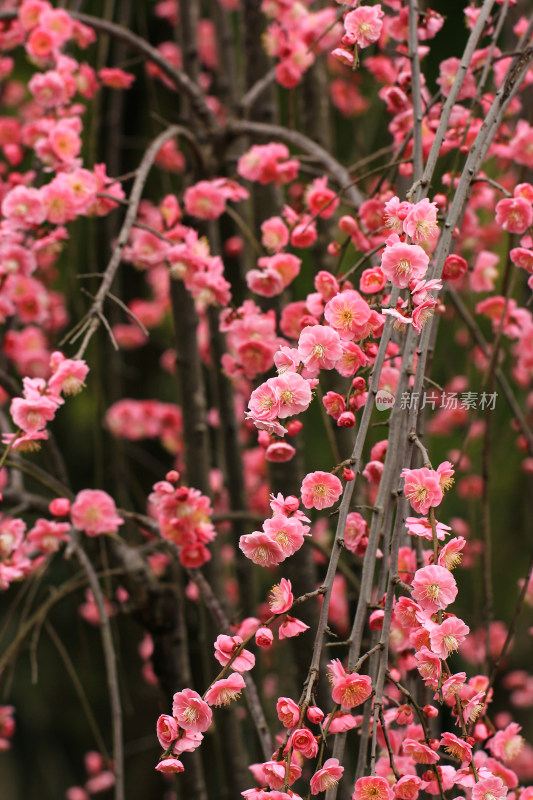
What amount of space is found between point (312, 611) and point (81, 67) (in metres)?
1.12

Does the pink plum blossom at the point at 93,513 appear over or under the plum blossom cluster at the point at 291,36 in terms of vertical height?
under

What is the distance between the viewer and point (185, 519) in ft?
3.73

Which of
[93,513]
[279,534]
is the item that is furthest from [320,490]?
[93,513]

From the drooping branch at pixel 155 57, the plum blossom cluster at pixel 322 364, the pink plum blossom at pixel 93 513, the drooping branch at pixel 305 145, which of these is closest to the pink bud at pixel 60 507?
the pink plum blossom at pixel 93 513

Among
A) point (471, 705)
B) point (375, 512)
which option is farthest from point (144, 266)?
point (471, 705)

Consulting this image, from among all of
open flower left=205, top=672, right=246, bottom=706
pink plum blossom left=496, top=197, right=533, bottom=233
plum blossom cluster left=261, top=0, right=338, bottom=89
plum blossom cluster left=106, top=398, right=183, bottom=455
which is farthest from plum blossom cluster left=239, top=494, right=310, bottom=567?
plum blossom cluster left=106, top=398, right=183, bottom=455

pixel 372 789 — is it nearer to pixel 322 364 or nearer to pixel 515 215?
pixel 322 364

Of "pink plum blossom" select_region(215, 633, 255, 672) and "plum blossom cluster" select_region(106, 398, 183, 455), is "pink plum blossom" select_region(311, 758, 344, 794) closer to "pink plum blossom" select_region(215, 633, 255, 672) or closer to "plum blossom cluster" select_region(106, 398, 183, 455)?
"pink plum blossom" select_region(215, 633, 255, 672)

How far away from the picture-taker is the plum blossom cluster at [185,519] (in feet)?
3.66

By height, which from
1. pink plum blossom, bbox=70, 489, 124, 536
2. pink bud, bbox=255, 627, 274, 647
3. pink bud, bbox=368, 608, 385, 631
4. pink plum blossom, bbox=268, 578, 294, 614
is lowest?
pink plum blossom, bbox=70, 489, 124, 536

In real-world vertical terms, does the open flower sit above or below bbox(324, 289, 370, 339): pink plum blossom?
below

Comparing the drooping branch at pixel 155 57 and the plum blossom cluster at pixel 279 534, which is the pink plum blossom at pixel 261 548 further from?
the drooping branch at pixel 155 57

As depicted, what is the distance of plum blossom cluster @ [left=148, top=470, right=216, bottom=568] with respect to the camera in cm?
111

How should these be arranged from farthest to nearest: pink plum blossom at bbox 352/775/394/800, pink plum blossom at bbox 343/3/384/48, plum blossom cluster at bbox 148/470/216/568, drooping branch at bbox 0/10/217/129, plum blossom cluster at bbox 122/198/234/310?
drooping branch at bbox 0/10/217/129 < plum blossom cluster at bbox 122/198/234/310 < plum blossom cluster at bbox 148/470/216/568 < pink plum blossom at bbox 343/3/384/48 < pink plum blossom at bbox 352/775/394/800
